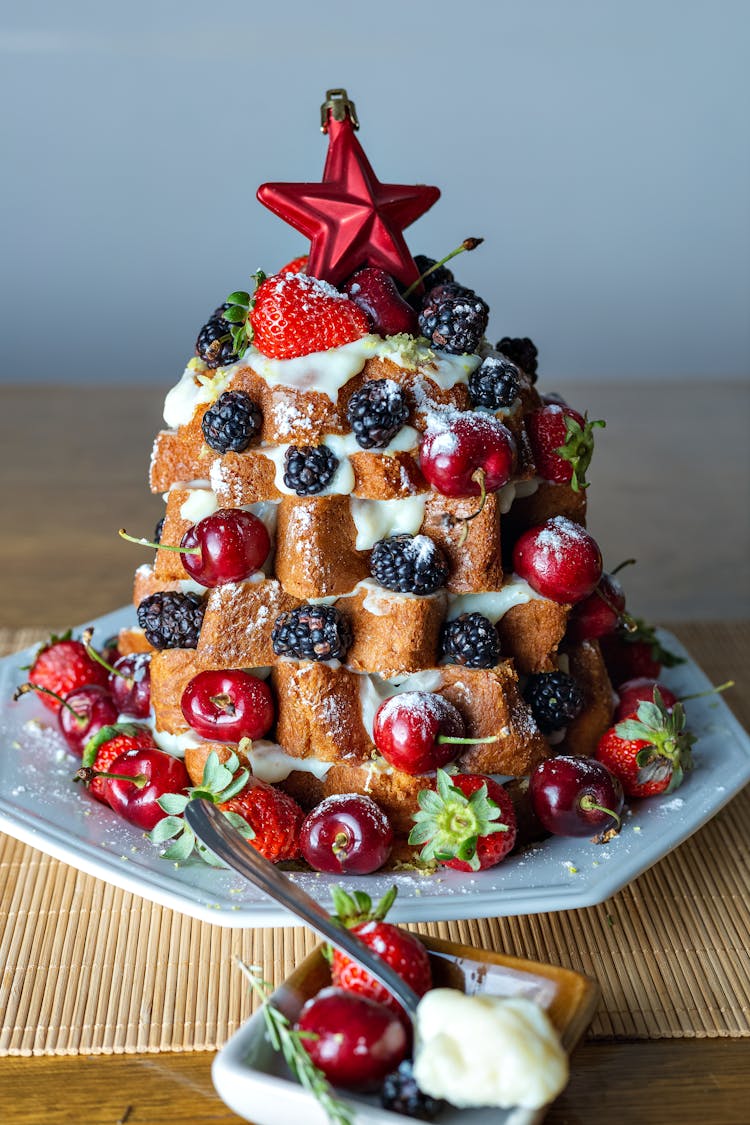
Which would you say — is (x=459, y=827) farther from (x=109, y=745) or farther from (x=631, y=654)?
(x=631, y=654)

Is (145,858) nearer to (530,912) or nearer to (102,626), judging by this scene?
(530,912)

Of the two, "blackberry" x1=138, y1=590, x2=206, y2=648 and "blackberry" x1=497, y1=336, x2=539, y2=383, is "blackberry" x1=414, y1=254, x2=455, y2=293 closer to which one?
"blackberry" x1=497, y1=336, x2=539, y2=383

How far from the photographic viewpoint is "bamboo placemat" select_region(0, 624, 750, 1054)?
1.64 metres

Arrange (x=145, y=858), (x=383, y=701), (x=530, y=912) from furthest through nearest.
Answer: (x=383, y=701) → (x=145, y=858) → (x=530, y=912)

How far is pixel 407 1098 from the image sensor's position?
1.33m

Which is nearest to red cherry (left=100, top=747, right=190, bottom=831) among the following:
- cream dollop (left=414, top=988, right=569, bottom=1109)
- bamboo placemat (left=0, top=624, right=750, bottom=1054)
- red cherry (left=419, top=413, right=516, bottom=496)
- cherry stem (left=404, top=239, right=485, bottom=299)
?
bamboo placemat (left=0, top=624, right=750, bottom=1054)

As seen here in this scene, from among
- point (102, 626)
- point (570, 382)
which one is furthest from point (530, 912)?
point (570, 382)

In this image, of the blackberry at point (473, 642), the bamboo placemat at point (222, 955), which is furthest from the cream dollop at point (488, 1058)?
the blackberry at point (473, 642)

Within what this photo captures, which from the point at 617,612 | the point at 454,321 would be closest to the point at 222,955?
the point at 617,612

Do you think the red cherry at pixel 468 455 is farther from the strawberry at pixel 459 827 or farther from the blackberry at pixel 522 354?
the strawberry at pixel 459 827

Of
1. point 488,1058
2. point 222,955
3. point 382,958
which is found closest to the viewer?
point 488,1058

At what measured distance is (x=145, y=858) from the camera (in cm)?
183

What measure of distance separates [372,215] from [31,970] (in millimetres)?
1177

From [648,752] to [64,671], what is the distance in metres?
1.02
